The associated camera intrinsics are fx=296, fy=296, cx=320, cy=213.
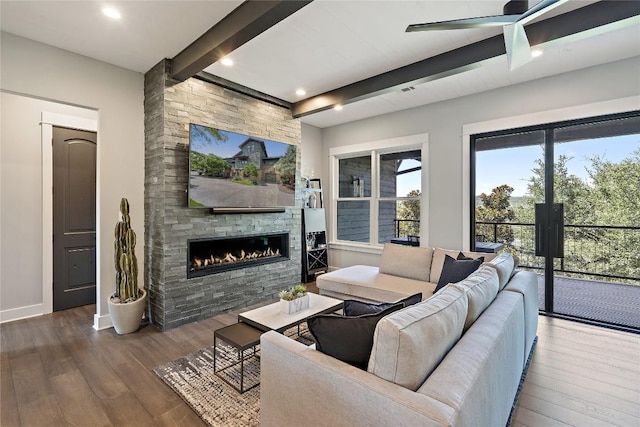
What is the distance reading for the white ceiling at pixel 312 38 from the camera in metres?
2.41

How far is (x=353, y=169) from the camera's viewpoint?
19.0 feet

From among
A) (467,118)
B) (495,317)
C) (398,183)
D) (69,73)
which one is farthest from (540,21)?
(69,73)

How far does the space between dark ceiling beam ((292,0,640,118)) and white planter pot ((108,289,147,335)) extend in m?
3.39

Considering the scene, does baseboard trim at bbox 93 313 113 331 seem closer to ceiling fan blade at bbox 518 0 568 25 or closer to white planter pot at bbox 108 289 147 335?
white planter pot at bbox 108 289 147 335

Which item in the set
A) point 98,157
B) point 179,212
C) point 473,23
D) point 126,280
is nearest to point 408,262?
point 473,23

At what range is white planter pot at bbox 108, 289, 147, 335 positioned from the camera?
121 inches

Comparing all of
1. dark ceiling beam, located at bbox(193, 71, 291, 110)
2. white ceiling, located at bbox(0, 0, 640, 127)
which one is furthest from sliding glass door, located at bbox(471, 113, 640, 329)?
dark ceiling beam, located at bbox(193, 71, 291, 110)

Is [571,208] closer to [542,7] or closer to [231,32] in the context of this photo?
[542,7]

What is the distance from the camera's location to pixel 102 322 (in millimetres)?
3277

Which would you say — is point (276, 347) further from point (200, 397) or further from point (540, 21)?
point (540, 21)

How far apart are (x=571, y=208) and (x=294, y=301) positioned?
3.54m

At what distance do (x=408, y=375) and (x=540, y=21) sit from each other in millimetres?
3105

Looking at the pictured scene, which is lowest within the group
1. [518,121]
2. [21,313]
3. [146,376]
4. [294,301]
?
[146,376]

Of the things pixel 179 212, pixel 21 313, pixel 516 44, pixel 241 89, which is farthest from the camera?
pixel 241 89
